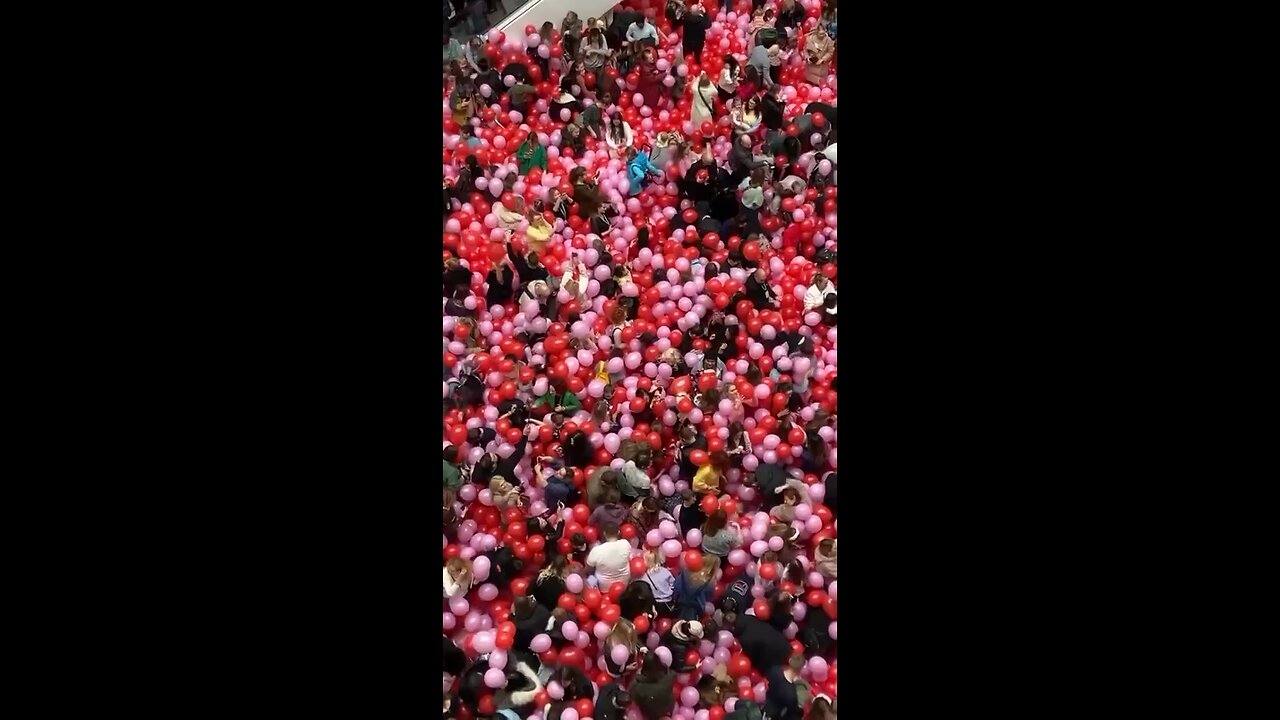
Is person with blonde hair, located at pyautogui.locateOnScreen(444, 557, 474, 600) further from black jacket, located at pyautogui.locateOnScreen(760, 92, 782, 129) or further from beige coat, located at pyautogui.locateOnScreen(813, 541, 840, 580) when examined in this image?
black jacket, located at pyautogui.locateOnScreen(760, 92, 782, 129)

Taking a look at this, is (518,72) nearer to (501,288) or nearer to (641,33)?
(641,33)

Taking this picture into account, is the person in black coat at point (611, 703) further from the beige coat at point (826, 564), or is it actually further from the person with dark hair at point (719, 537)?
the beige coat at point (826, 564)

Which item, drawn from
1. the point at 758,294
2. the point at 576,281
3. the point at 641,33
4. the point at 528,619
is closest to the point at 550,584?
the point at 528,619

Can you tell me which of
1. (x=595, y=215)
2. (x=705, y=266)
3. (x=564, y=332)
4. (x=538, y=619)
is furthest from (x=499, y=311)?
(x=538, y=619)

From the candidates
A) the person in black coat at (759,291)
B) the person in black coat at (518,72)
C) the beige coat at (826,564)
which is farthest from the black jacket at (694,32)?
the beige coat at (826,564)

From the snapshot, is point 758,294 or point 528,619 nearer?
point 528,619

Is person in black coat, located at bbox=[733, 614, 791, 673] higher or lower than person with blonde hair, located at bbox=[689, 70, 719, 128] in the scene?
lower

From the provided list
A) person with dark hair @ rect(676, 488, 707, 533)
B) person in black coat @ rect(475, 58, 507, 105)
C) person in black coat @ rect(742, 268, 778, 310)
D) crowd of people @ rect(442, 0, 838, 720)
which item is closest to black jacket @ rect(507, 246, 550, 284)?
crowd of people @ rect(442, 0, 838, 720)
